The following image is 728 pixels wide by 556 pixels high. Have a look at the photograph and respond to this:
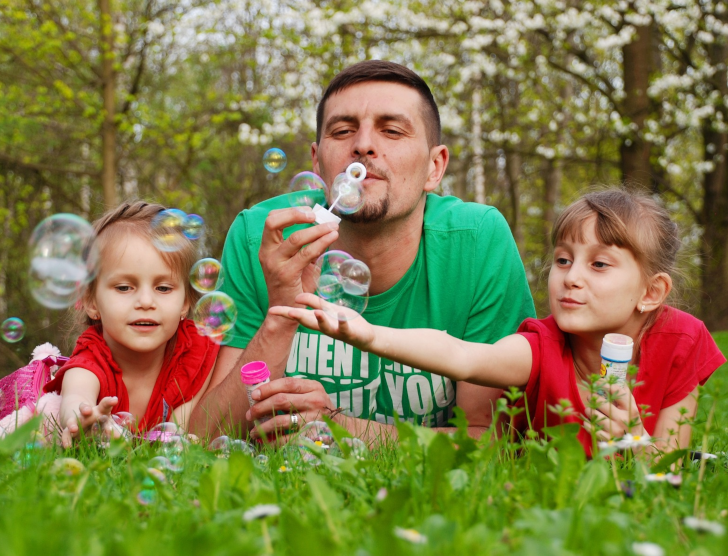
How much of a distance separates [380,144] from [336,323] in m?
1.16

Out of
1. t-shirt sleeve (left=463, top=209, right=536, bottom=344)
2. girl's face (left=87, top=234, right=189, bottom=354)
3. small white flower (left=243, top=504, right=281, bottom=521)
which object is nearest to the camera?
small white flower (left=243, top=504, right=281, bottom=521)

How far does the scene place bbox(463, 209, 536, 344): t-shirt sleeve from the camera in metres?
2.72

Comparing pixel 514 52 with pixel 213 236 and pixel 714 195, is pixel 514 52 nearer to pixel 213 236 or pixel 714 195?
pixel 714 195

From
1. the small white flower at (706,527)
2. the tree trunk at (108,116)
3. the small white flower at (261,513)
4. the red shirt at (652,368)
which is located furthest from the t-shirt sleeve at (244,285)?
the tree trunk at (108,116)

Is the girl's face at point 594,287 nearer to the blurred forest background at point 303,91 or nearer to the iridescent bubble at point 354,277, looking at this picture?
the iridescent bubble at point 354,277

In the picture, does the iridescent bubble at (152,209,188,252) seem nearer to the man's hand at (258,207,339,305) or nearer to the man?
the man

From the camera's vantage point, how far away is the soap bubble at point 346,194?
2463 millimetres

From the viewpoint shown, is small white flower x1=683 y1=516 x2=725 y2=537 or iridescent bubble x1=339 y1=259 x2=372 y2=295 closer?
small white flower x1=683 y1=516 x2=725 y2=537

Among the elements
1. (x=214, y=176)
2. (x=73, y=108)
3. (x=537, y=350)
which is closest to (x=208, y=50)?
(x=214, y=176)

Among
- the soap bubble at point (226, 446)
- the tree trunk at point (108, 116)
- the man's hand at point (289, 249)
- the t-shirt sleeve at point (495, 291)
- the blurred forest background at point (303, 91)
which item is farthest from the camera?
the blurred forest background at point (303, 91)

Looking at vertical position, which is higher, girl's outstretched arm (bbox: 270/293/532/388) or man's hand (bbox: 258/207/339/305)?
man's hand (bbox: 258/207/339/305)

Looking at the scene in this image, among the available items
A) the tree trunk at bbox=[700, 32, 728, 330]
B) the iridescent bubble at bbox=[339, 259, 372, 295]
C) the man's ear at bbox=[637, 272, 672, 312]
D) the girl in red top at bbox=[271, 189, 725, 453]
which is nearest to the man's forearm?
the iridescent bubble at bbox=[339, 259, 372, 295]

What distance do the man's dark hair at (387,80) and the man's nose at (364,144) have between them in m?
0.28

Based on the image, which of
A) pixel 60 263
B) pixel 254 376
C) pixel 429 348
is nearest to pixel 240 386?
pixel 254 376
